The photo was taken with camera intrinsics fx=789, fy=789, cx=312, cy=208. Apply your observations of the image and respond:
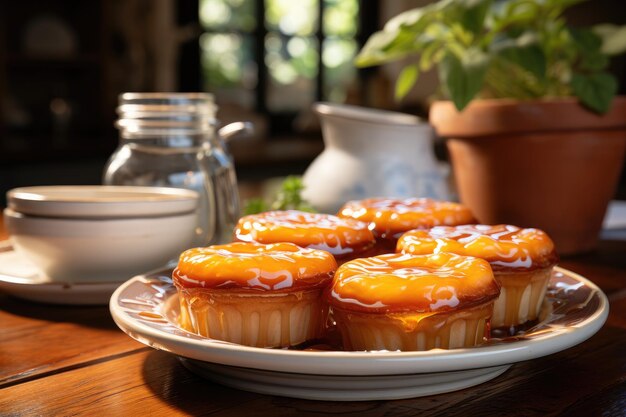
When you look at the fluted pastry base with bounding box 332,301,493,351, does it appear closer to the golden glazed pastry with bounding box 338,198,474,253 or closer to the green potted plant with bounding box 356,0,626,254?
the golden glazed pastry with bounding box 338,198,474,253

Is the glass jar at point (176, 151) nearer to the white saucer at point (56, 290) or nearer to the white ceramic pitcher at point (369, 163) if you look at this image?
the white ceramic pitcher at point (369, 163)

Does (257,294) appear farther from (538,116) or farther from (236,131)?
(538,116)

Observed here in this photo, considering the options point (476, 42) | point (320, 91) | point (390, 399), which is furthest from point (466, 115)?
point (320, 91)

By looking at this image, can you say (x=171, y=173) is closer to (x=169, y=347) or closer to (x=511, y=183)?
(x=511, y=183)

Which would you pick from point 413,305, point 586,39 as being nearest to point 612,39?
point 586,39

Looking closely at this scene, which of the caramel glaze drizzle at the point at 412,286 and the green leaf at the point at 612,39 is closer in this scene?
the caramel glaze drizzle at the point at 412,286

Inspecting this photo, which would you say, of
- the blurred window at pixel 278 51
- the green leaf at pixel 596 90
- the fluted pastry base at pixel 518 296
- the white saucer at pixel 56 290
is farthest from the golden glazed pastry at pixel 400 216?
the blurred window at pixel 278 51
